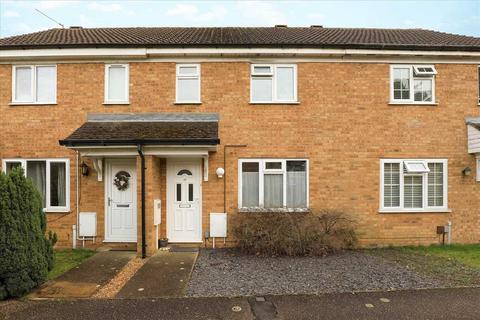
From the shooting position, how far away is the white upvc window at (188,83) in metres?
8.91

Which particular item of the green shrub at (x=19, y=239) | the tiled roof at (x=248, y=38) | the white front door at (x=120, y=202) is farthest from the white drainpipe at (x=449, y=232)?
the green shrub at (x=19, y=239)

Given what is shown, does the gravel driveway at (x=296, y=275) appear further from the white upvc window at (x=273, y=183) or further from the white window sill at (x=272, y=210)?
the white upvc window at (x=273, y=183)

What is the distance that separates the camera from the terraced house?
8.70 metres

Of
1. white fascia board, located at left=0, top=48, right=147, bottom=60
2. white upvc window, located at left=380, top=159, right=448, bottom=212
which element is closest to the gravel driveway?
white upvc window, located at left=380, top=159, right=448, bottom=212

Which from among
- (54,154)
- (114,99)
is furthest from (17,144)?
(114,99)

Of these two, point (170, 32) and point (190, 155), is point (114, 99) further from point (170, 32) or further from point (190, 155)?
point (170, 32)

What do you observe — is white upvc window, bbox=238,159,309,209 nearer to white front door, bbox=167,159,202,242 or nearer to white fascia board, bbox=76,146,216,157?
white front door, bbox=167,159,202,242

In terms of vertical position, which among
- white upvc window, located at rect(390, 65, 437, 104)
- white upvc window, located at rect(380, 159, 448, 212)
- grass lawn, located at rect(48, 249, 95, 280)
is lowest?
grass lawn, located at rect(48, 249, 95, 280)

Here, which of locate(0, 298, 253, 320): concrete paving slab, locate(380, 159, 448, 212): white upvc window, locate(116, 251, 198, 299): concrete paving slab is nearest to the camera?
locate(0, 298, 253, 320): concrete paving slab

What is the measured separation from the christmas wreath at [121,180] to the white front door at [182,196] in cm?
119

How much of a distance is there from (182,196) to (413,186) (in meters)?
6.63

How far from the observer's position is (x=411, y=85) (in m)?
9.01

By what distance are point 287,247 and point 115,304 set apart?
4.08 m

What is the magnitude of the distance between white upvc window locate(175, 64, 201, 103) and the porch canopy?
47cm
